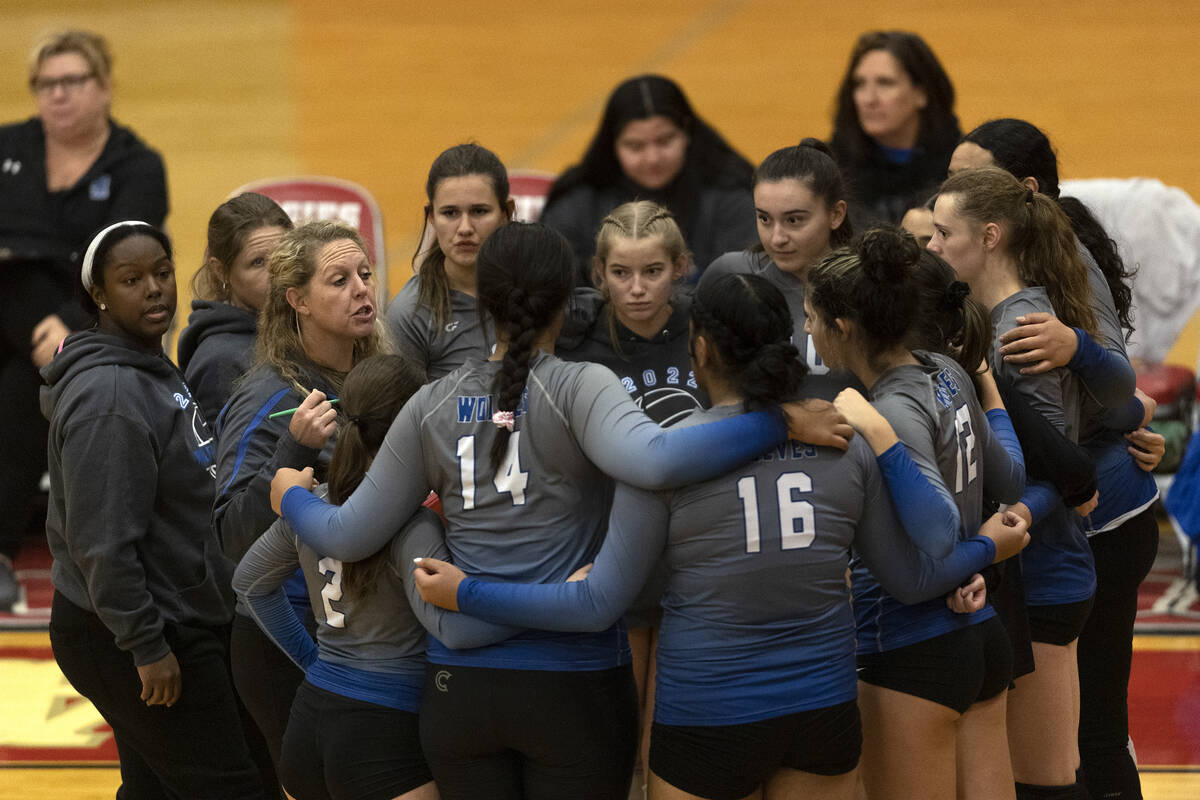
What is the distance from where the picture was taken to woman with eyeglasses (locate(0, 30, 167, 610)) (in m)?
5.90

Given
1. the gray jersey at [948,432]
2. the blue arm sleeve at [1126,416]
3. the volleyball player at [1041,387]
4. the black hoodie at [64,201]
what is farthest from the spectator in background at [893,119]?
the black hoodie at [64,201]

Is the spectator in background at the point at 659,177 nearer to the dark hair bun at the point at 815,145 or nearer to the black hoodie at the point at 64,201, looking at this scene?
the dark hair bun at the point at 815,145

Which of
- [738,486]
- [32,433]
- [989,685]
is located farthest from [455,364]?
[32,433]

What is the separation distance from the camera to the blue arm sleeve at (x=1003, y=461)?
2.67 m

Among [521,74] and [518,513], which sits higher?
[521,74]

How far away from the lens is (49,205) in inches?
238

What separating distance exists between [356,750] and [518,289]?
0.85 m

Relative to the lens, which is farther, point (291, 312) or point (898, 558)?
point (291, 312)

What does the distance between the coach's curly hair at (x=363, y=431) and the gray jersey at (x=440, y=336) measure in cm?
72

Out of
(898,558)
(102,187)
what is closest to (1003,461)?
(898,558)

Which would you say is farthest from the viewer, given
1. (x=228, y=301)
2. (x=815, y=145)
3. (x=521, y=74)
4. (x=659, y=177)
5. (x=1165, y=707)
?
(x=521, y=74)

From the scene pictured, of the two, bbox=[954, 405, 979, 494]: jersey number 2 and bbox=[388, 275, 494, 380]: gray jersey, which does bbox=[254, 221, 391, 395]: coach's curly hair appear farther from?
bbox=[954, 405, 979, 494]: jersey number 2

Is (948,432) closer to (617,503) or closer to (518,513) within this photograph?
(617,503)

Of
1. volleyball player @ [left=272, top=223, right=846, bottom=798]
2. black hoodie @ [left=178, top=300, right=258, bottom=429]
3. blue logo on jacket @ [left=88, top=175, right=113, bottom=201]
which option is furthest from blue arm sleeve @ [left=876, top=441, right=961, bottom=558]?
blue logo on jacket @ [left=88, top=175, right=113, bottom=201]
